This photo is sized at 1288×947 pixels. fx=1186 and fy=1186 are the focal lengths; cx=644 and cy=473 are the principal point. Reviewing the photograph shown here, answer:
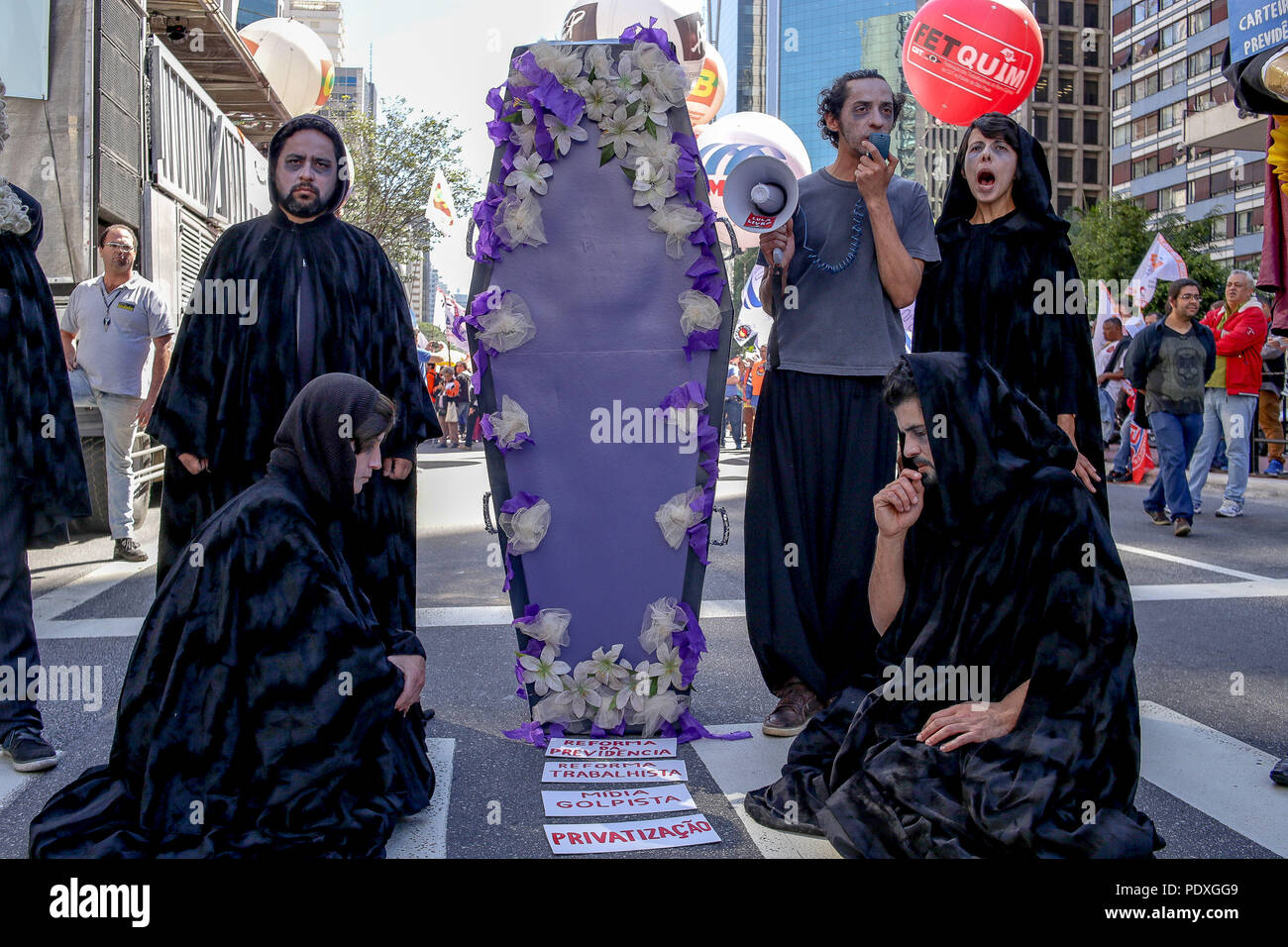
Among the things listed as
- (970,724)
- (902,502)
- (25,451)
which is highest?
(25,451)

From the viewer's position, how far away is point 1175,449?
9.57 meters

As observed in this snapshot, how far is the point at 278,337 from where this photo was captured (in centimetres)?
394

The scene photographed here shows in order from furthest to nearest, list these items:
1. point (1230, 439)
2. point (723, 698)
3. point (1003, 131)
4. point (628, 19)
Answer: point (628, 19) → point (1230, 439) → point (723, 698) → point (1003, 131)

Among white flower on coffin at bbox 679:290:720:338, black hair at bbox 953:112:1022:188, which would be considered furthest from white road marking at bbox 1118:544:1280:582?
white flower on coffin at bbox 679:290:720:338

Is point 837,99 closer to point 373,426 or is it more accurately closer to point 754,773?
point 373,426

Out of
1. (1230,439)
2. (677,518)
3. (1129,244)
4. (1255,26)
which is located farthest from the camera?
(1129,244)

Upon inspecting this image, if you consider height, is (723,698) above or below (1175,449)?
below

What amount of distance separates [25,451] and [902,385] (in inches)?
117

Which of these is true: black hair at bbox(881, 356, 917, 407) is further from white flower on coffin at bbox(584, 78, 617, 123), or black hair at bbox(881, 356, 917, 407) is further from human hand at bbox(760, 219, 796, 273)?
white flower on coffin at bbox(584, 78, 617, 123)

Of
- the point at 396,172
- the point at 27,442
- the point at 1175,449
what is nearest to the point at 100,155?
the point at 27,442

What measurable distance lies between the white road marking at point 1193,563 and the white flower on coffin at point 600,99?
5.32 metres

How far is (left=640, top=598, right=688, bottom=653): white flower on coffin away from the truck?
5239mm

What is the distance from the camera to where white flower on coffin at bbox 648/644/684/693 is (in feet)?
13.2

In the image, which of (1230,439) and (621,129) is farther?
(1230,439)
